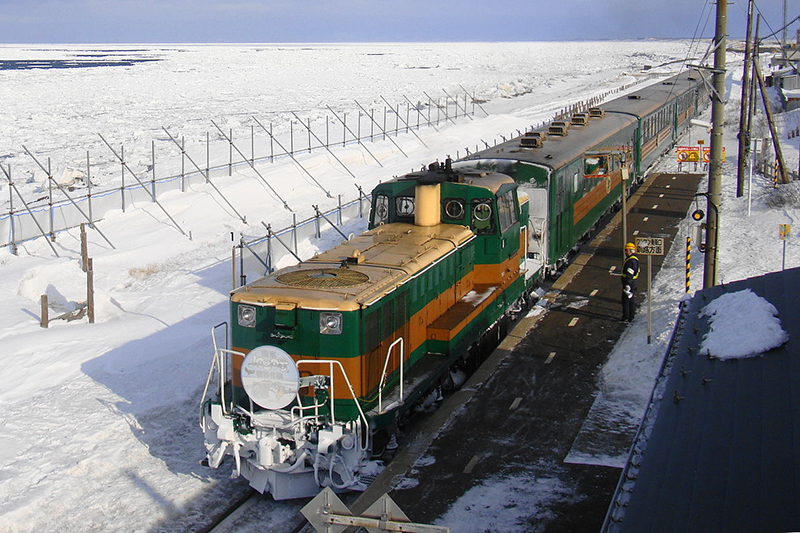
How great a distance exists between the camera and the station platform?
1090 centimetres

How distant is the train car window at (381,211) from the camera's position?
53.1ft

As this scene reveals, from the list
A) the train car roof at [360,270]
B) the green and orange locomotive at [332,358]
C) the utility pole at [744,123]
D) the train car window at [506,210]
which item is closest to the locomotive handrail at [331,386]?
the green and orange locomotive at [332,358]

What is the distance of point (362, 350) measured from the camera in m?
11.6

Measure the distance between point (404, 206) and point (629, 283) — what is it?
589 cm

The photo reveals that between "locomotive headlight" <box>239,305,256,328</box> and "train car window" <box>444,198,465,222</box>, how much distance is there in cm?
536

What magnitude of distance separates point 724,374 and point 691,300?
4.01m

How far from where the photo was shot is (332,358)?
37.4ft

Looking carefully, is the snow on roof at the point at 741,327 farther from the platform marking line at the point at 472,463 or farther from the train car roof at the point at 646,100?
the train car roof at the point at 646,100

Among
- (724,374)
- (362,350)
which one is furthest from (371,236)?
(724,374)

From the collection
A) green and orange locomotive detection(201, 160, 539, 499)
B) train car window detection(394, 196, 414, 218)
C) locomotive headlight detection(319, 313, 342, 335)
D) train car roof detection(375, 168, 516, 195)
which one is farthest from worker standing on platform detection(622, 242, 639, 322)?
locomotive headlight detection(319, 313, 342, 335)

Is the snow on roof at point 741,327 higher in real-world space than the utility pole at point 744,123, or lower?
lower

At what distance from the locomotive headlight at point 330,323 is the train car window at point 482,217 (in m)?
5.41

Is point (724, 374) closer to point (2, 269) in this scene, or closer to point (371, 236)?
point (371, 236)

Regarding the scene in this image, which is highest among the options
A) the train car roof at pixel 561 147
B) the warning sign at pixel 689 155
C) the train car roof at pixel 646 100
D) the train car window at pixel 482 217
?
the train car roof at pixel 646 100
